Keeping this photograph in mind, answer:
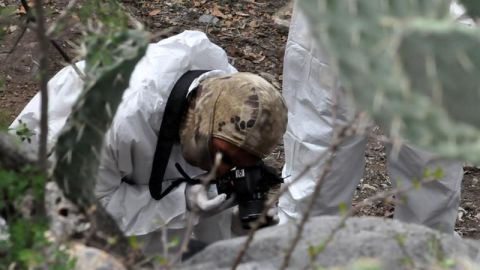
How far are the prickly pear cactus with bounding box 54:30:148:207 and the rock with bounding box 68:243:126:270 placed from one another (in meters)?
0.19

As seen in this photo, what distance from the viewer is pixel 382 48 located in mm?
1385

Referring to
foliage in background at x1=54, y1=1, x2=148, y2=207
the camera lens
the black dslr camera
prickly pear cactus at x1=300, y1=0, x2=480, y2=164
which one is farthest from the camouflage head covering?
prickly pear cactus at x1=300, y1=0, x2=480, y2=164

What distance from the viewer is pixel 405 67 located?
1.39m

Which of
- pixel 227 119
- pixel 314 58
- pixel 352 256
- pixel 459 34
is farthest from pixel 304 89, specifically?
pixel 459 34

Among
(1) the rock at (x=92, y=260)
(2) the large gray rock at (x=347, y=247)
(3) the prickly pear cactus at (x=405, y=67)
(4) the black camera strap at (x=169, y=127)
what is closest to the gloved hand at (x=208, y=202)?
(4) the black camera strap at (x=169, y=127)

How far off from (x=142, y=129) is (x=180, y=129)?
5.6 inches

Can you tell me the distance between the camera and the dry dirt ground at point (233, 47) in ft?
15.8

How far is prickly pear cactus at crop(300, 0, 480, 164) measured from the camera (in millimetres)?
1369

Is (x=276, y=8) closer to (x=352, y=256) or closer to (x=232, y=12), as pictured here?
(x=232, y=12)

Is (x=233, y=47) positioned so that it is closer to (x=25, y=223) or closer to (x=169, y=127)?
(x=169, y=127)

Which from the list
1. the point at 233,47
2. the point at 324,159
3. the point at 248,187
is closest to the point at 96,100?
the point at 248,187

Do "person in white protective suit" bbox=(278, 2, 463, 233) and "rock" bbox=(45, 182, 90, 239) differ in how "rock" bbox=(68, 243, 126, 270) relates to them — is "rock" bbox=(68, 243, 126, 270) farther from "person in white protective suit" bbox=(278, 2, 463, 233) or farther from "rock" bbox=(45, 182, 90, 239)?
"person in white protective suit" bbox=(278, 2, 463, 233)

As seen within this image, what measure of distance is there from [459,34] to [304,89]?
244 cm

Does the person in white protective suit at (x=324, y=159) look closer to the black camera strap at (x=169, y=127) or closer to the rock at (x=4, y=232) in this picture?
the black camera strap at (x=169, y=127)
